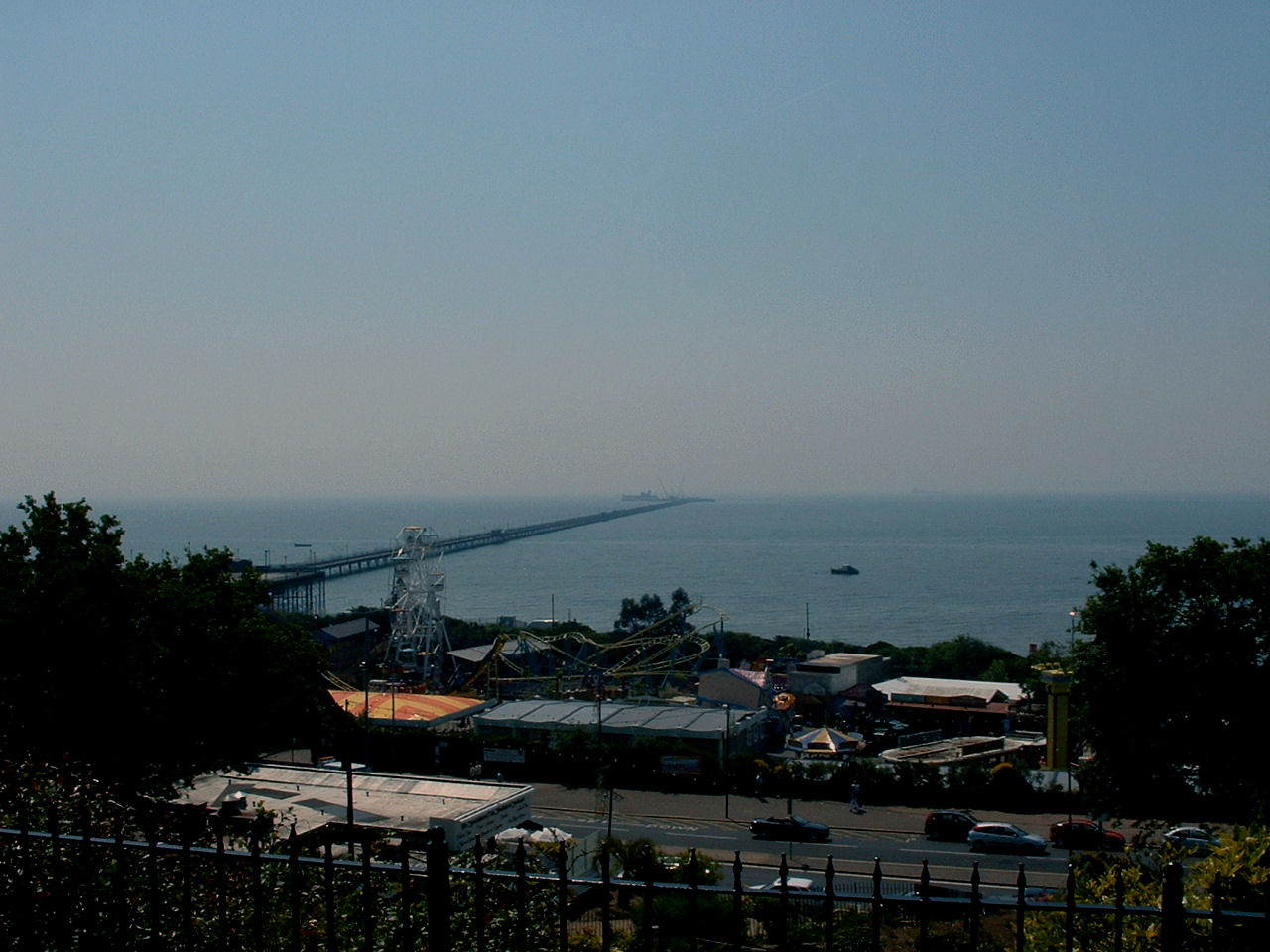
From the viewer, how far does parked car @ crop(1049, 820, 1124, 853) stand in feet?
53.4

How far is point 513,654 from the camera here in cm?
4150

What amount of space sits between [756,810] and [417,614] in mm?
24875

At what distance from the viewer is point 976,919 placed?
9.89ft

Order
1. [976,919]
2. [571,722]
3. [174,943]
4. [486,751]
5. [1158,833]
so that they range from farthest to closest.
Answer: [571,722], [486,751], [1158,833], [174,943], [976,919]

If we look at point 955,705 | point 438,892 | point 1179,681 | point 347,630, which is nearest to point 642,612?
point 347,630

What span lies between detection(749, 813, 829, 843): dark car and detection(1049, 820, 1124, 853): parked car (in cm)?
368

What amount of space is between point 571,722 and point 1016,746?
10979mm

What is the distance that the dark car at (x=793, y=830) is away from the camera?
1703cm

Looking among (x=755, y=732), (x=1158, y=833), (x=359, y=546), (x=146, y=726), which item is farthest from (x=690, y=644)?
(x=359, y=546)

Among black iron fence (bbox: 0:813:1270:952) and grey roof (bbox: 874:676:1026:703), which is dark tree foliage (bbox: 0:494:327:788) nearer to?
black iron fence (bbox: 0:813:1270:952)

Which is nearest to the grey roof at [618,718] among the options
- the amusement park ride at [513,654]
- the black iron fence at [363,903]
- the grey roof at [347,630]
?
the amusement park ride at [513,654]

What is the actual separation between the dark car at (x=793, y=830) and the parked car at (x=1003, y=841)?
231 centimetres

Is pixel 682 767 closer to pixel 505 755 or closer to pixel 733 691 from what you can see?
pixel 505 755

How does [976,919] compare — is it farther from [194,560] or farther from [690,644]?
[690,644]
